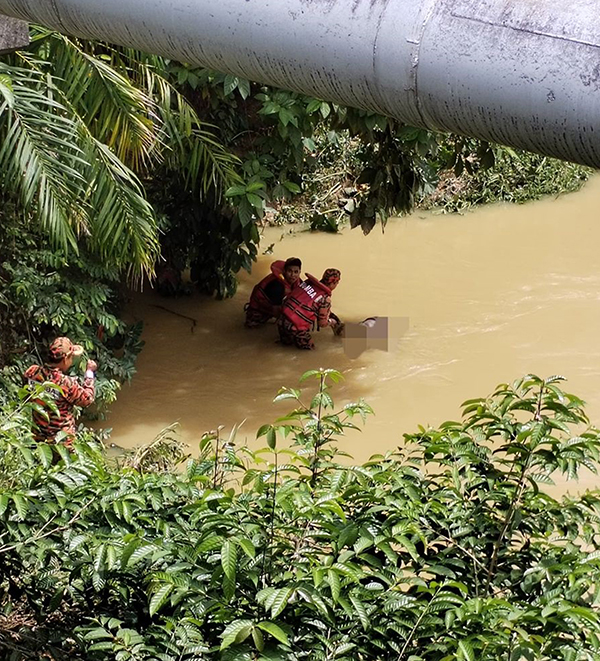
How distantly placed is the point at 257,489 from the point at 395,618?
59 cm

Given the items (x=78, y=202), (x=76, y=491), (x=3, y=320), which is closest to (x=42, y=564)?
(x=76, y=491)

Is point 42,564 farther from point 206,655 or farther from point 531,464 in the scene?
point 531,464

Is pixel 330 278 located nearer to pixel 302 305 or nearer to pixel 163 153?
pixel 302 305

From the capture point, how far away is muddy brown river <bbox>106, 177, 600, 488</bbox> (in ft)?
30.0

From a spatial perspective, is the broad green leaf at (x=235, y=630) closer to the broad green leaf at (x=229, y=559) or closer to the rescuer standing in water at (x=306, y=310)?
the broad green leaf at (x=229, y=559)

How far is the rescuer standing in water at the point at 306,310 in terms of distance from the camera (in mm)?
9875

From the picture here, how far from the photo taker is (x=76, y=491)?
3.79m

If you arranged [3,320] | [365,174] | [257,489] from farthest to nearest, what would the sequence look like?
[365,174], [3,320], [257,489]

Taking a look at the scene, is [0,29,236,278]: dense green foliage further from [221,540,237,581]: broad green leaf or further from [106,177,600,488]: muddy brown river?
[221,540,237,581]: broad green leaf

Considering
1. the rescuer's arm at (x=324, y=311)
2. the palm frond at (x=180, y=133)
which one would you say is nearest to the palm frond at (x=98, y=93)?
the palm frond at (x=180, y=133)

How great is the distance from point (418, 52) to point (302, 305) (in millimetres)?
8302

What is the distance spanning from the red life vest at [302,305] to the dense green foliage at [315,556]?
5.83 metres

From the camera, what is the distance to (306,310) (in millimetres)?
9883

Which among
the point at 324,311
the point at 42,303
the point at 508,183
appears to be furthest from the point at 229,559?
the point at 508,183
